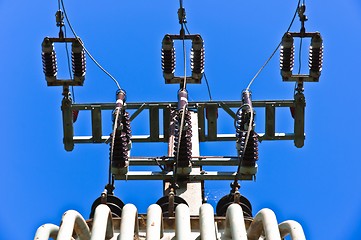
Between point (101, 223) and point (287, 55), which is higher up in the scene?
point (287, 55)

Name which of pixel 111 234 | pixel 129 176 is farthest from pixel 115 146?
pixel 111 234

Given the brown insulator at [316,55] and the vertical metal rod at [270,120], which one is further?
the vertical metal rod at [270,120]

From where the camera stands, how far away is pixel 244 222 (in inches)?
340

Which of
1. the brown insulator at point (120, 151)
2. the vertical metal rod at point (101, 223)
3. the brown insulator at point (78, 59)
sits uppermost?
the brown insulator at point (78, 59)

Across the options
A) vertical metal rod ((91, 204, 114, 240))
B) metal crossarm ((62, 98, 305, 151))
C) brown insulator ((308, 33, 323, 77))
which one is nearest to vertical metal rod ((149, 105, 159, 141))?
metal crossarm ((62, 98, 305, 151))

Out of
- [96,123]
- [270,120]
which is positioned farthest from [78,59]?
[270,120]

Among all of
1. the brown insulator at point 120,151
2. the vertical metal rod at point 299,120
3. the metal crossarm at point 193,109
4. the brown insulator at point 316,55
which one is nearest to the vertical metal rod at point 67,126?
the metal crossarm at point 193,109

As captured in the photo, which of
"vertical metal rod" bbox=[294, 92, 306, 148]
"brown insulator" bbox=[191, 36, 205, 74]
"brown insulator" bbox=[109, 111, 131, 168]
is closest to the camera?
"brown insulator" bbox=[109, 111, 131, 168]

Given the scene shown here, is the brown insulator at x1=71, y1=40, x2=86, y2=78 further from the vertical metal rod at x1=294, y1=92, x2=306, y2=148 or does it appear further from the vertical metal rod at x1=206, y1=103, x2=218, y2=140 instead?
the vertical metal rod at x1=294, y1=92, x2=306, y2=148

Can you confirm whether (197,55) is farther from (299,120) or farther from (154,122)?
(299,120)

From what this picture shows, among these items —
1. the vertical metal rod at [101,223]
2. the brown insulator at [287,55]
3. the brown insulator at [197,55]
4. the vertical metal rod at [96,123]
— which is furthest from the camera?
the vertical metal rod at [96,123]

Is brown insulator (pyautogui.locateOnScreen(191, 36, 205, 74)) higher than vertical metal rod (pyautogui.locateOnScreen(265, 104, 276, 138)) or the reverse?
higher

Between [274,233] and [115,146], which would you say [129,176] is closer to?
[115,146]

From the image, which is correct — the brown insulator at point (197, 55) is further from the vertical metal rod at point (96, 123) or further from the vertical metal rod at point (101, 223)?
the vertical metal rod at point (101, 223)
